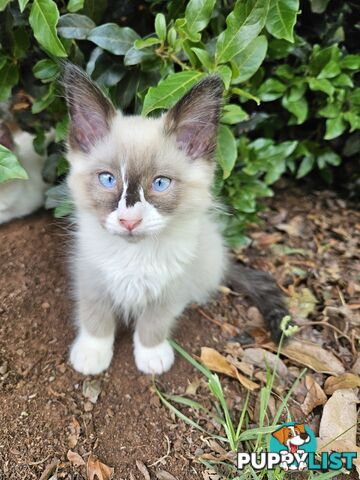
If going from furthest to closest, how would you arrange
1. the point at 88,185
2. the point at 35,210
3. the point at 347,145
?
1. the point at 347,145
2. the point at 35,210
3. the point at 88,185

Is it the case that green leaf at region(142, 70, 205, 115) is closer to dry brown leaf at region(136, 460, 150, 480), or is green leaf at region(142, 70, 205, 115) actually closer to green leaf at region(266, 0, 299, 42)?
green leaf at region(266, 0, 299, 42)

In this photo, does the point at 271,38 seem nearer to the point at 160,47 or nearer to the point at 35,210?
the point at 160,47

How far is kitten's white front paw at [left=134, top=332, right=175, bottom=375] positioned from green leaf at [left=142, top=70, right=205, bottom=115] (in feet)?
2.87

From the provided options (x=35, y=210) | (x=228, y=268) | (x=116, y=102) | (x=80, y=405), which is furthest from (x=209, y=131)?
(x=35, y=210)

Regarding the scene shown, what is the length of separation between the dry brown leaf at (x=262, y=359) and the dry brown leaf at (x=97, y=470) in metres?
0.70

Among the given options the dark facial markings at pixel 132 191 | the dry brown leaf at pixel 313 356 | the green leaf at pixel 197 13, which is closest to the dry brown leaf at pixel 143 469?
the dry brown leaf at pixel 313 356

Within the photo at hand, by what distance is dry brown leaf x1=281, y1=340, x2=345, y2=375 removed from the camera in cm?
187

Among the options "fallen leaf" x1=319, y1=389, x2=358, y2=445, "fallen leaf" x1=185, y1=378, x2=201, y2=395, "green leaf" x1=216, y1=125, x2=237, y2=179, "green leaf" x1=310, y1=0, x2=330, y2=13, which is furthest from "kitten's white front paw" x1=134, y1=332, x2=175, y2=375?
"green leaf" x1=310, y1=0, x2=330, y2=13

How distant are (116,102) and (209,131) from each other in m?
0.63

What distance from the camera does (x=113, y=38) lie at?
66.2 inches

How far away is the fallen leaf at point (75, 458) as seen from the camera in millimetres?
1479

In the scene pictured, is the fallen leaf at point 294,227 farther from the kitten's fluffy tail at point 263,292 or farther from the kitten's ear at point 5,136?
the kitten's ear at point 5,136

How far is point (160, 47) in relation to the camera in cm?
169

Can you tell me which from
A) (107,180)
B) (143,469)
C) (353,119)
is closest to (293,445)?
(143,469)
